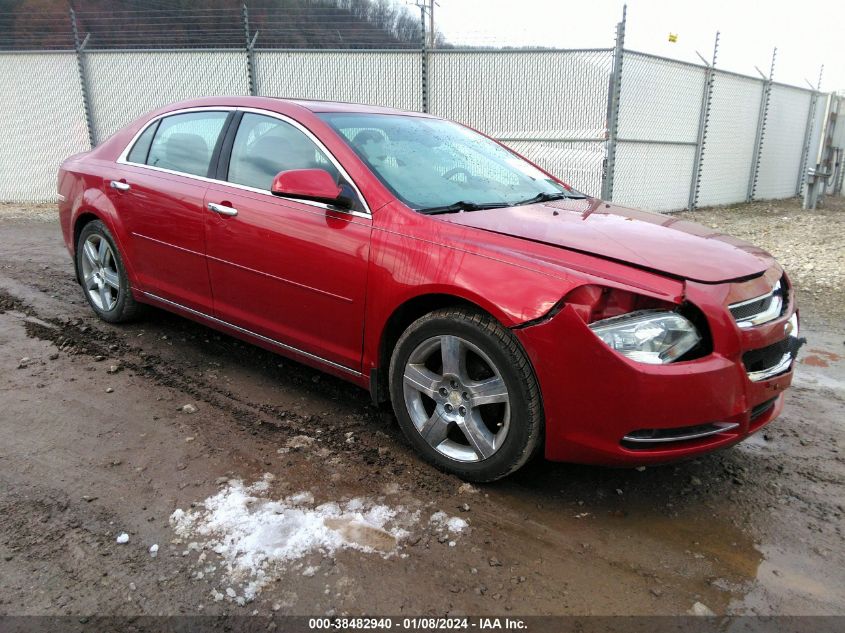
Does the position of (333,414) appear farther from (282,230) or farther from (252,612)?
(252,612)

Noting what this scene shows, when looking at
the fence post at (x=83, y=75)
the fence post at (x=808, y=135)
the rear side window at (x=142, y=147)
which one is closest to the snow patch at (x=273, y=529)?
the rear side window at (x=142, y=147)

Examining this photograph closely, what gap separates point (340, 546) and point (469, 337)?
0.97 metres

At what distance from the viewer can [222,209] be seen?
11.7 feet

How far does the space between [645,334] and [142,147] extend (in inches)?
140

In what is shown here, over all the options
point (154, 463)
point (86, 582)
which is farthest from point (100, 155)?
point (86, 582)

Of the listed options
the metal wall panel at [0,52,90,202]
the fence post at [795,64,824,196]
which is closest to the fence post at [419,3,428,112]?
the metal wall panel at [0,52,90,202]

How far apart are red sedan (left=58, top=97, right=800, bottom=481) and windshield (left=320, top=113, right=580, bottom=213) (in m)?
0.01

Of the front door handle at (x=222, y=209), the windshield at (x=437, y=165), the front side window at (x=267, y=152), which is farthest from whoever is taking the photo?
the front door handle at (x=222, y=209)

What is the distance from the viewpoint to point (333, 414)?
11.6 ft

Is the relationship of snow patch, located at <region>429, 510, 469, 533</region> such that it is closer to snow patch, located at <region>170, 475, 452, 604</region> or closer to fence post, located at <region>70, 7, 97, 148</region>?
snow patch, located at <region>170, 475, 452, 604</region>

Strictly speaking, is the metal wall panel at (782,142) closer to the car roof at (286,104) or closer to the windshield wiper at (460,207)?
the car roof at (286,104)

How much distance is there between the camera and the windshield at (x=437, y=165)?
10.4 feet

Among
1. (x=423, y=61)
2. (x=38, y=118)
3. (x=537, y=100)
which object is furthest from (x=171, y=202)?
(x=38, y=118)

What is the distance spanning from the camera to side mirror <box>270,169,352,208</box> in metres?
3.02
